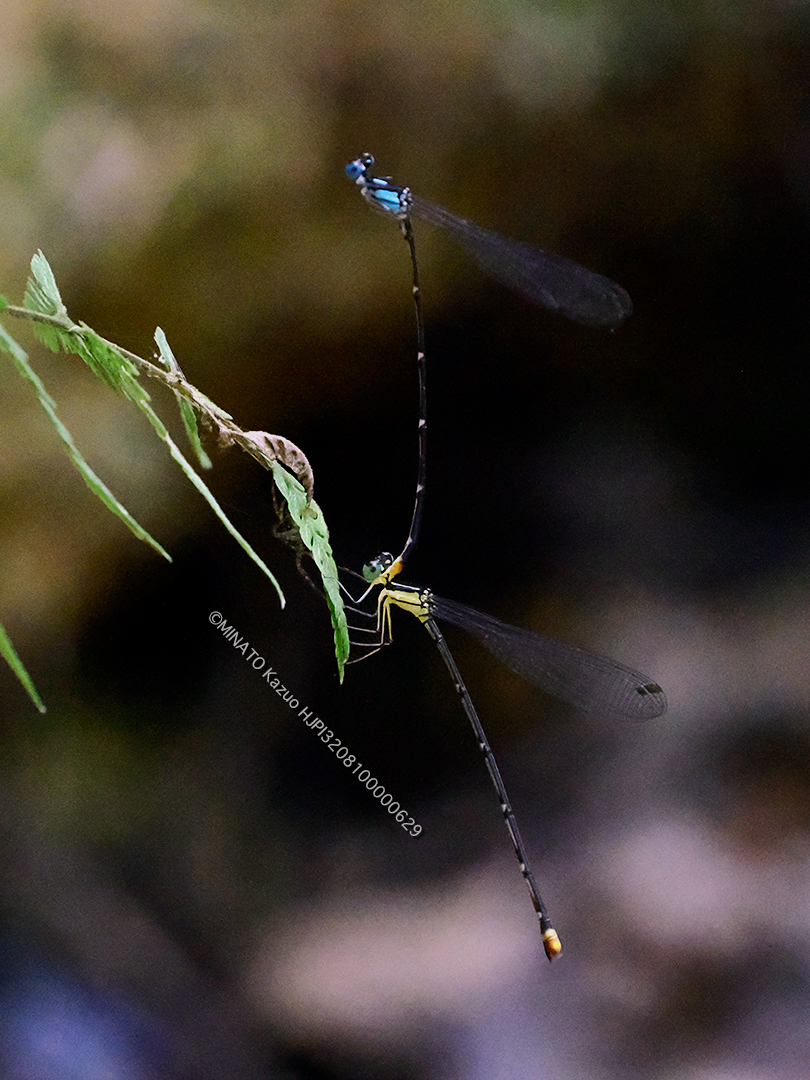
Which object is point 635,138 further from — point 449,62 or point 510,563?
point 510,563

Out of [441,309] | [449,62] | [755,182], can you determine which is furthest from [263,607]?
[755,182]

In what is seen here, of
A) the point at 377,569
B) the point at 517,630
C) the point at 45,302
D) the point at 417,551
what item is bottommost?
the point at 45,302

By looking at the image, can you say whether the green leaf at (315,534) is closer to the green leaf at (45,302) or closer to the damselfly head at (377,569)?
the green leaf at (45,302)

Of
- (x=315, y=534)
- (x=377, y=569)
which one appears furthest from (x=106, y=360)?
(x=377, y=569)

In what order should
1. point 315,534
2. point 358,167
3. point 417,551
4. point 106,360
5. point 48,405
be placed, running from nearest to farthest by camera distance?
point 48,405 < point 106,360 < point 315,534 < point 358,167 < point 417,551

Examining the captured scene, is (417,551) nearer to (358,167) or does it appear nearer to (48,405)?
(358,167)

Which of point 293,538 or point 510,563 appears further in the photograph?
point 510,563

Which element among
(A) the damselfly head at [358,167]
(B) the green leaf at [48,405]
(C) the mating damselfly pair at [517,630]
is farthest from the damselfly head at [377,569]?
(B) the green leaf at [48,405]
